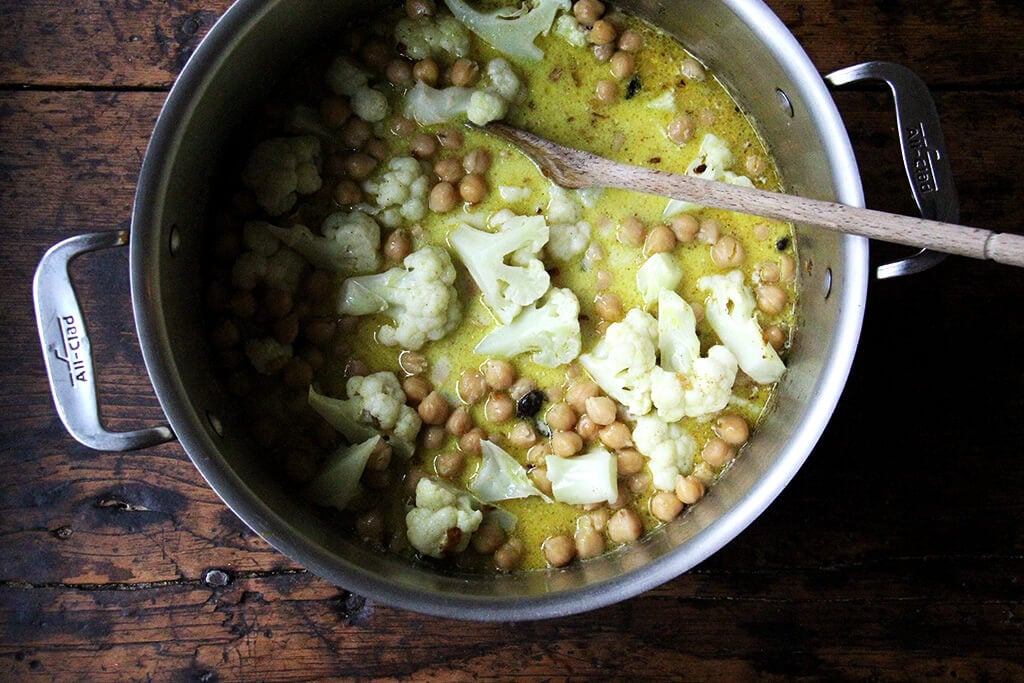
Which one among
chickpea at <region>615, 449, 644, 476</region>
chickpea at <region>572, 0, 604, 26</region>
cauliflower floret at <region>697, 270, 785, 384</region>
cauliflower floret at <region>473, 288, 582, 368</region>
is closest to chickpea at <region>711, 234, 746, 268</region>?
cauliflower floret at <region>697, 270, 785, 384</region>

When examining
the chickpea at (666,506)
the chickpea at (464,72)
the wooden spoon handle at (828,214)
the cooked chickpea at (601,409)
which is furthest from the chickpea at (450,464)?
the chickpea at (464,72)

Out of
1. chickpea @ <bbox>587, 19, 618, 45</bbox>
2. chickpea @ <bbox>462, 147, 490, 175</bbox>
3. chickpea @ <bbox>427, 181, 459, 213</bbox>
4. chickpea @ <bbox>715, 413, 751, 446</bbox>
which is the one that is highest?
chickpea @ <bbox>587, 19, 618, 45</bbox>

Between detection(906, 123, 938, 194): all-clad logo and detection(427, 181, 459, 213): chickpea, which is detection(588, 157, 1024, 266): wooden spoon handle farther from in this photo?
detection(427, 181, 459, 213): chickpea

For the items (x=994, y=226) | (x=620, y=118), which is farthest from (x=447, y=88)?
(x=994, y=226)

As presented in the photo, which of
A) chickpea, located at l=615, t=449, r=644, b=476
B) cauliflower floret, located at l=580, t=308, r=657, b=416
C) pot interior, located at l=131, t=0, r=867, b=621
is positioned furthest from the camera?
chickpea, located at l=615, t=449, r=644, b=476

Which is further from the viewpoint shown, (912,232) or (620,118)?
(620,118)

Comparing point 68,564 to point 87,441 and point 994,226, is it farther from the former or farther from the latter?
point 994,226

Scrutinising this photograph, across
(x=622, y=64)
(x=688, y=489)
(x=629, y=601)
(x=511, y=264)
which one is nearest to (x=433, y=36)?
(x=622, y=64)
